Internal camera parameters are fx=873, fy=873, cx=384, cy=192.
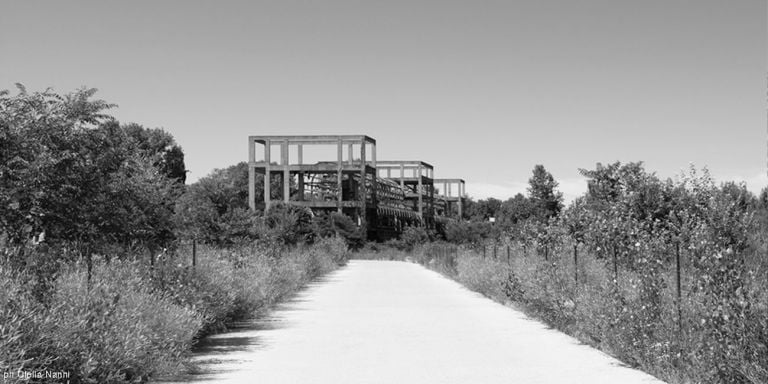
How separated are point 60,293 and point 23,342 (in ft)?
6.04

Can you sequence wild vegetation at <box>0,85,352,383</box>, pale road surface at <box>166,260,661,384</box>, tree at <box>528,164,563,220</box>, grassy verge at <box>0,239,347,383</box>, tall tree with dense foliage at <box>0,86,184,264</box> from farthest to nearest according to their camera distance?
1. tree at <box>528,164,563,220</box>
2. pale road surface at <box>166,260,661,384</box>
3. tall tree with dense foliage at <box>0,86,184,264</box>
4. wild vegetation at <box>0,85,352,383</box>
5. grassy verge at <box>0,239,347,383</box>

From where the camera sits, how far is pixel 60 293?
9.88 metres

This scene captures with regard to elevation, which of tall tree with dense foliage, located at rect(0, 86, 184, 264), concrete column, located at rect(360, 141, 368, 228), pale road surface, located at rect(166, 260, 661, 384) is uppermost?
concrete column, located at rect(360, 141, 368, 228)

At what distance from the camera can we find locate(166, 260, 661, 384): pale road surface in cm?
1081

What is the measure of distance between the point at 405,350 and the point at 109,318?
5125 millimetres

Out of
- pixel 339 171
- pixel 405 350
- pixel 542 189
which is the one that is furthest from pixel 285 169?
pixel 405 350

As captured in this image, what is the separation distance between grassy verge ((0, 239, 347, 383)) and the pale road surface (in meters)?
0.64

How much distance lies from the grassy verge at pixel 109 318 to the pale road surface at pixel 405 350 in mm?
638

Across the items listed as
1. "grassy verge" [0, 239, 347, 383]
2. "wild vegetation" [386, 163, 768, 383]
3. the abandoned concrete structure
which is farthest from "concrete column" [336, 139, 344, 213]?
"grassy verge" [0, 239, 347, 383]

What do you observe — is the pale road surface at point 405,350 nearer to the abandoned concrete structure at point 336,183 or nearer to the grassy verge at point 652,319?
the grassy verge at point 652,319

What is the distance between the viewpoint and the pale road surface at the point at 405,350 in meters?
10.8

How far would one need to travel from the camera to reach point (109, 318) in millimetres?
9648

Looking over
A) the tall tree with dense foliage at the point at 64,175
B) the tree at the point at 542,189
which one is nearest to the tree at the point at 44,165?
the tall tree with dense foliage at the point at 64,175

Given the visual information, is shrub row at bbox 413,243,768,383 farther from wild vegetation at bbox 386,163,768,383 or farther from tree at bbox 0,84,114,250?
tree at bbox 0,84,114,250
